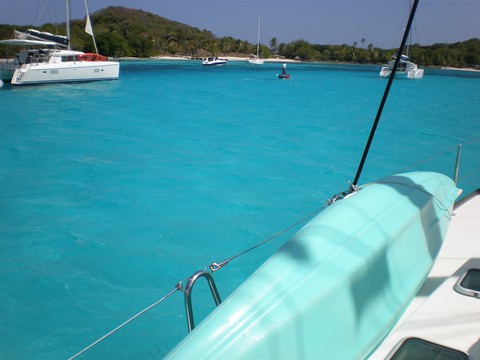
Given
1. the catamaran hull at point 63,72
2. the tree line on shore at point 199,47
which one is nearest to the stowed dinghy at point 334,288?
the catamaran hull at point 63,72

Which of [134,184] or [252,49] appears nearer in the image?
[134,184]

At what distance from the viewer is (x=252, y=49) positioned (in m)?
145

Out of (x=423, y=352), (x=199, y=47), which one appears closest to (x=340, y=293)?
(x=423, y=352)

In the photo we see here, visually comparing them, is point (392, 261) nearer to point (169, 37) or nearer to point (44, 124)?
point (44, 124)

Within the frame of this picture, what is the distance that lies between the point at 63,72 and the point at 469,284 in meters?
30.6

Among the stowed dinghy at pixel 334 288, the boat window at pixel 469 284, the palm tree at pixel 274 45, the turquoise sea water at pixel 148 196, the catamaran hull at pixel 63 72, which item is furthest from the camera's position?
the palm tree at pixel 274 45

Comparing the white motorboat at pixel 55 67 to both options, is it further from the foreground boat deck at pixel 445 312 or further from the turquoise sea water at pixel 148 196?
the foreground boat deck at pixel 445 312

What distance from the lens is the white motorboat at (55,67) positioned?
26969 millimetres

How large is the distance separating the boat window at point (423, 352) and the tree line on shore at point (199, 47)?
68.7 m

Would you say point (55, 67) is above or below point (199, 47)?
below

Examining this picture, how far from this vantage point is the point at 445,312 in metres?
2.56

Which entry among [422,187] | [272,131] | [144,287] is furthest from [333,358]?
[272,131]

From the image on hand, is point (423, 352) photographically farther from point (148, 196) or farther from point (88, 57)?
point (88, 57)

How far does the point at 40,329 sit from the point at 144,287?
1.36 metres
